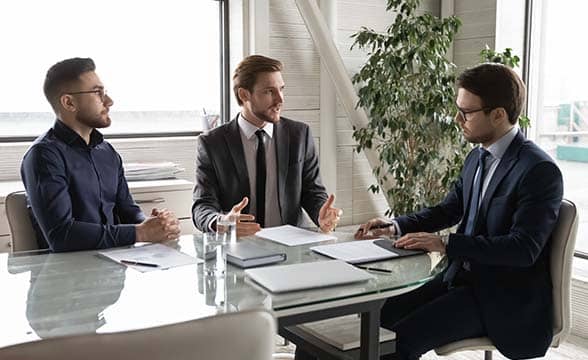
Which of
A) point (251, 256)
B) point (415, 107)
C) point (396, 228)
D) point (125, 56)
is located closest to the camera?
point (251, 256)

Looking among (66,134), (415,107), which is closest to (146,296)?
(66,134)

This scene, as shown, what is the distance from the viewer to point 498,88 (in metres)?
2.42

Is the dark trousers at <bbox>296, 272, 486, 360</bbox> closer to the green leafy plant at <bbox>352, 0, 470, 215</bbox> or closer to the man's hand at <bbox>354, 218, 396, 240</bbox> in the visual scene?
the man's hand at <bbox>354, 218, 396, 240</bbox>

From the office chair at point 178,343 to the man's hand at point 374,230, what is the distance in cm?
146

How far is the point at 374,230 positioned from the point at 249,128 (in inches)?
32.1

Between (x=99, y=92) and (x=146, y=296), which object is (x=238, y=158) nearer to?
(x=99, y=92)

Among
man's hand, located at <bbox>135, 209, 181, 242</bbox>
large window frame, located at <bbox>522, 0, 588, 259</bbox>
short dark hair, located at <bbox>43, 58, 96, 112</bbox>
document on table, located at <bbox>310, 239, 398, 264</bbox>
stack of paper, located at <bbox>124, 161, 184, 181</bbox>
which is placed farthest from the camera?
large window frame, located at <bbox>522, 0, 588, 259</bbox>

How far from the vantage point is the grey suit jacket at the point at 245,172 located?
2.96 metres

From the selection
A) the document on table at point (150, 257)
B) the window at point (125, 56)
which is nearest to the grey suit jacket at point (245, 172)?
the document on table at point (150, 257)

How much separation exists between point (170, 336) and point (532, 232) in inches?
59.9

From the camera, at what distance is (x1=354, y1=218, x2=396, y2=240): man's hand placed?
8.29 ft

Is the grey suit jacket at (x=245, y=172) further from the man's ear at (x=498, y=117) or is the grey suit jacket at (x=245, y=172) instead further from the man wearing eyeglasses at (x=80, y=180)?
the man's ear at (x=498, y=117)

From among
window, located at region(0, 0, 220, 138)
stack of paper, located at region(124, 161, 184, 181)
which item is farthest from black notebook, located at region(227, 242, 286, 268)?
window, located at region(0, 0, 220, 138)

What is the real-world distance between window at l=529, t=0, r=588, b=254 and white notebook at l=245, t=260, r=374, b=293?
2642mm
